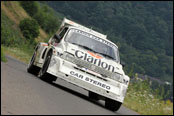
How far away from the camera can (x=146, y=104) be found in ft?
63.6

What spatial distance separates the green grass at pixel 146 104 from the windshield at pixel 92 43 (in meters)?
4.66

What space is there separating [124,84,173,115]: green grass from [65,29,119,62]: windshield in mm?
4660

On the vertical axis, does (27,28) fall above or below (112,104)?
below

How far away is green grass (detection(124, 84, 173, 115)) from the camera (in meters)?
18.3

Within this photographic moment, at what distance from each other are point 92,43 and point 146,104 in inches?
286

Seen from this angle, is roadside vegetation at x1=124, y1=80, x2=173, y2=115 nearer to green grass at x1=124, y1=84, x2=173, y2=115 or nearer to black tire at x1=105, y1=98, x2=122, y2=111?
green grass at x1=124, y1=84, x2=173, y2=115

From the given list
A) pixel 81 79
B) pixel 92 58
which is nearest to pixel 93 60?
pixel 92 58

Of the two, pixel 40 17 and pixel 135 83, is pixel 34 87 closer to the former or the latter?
pixel 135 83

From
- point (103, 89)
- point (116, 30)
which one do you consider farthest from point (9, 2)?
point (116, 30)

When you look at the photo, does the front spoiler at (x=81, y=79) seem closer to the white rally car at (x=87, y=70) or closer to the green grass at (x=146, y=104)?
the white rally car at (x=87, y=70)

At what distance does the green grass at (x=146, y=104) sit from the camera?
1825 centimetres

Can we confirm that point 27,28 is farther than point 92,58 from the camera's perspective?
Yes

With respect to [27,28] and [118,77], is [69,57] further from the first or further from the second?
[27,28]

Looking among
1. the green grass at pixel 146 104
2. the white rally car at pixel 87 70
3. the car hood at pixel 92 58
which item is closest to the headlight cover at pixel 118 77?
the white rally car at pixel 87 70
